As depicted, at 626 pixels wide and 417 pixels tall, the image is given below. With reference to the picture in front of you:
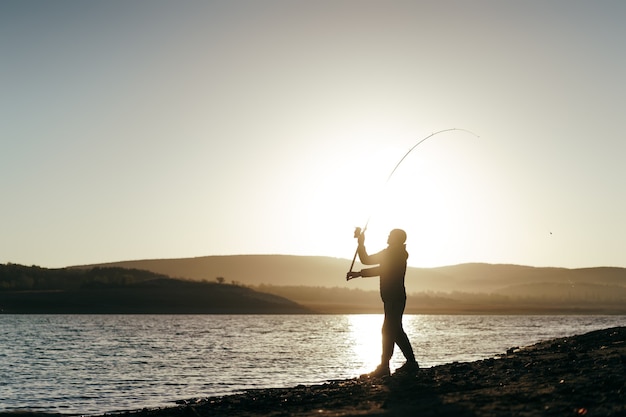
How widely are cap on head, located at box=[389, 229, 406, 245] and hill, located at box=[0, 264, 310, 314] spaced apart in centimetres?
7957

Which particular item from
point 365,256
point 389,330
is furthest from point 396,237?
point 389,330

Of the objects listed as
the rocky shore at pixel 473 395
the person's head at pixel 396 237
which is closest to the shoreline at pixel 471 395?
the rocky shore at pixel 473 395

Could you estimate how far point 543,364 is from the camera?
42.5ft

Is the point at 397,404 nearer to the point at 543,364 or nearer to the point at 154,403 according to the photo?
the point at 543,364

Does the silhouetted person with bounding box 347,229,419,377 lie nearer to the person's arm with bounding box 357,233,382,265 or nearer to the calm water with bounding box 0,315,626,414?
the person's arm with bounding box 357,233,382,265

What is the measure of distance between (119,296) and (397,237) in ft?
273


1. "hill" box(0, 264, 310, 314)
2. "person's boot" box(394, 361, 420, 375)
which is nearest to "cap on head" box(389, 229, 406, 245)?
"person's boot" box(394, 361, 420, 375)

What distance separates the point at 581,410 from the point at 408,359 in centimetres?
606

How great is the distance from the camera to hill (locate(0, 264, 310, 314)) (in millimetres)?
88375

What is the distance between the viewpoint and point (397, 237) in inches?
530

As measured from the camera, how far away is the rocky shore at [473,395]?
825cm

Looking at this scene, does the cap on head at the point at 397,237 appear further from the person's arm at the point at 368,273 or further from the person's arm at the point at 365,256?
the person's arm at the point at 368,273

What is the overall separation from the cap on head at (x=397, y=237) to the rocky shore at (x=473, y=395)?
92.2 inches

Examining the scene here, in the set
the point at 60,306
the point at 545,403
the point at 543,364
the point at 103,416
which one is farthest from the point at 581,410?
the point at 60,306
